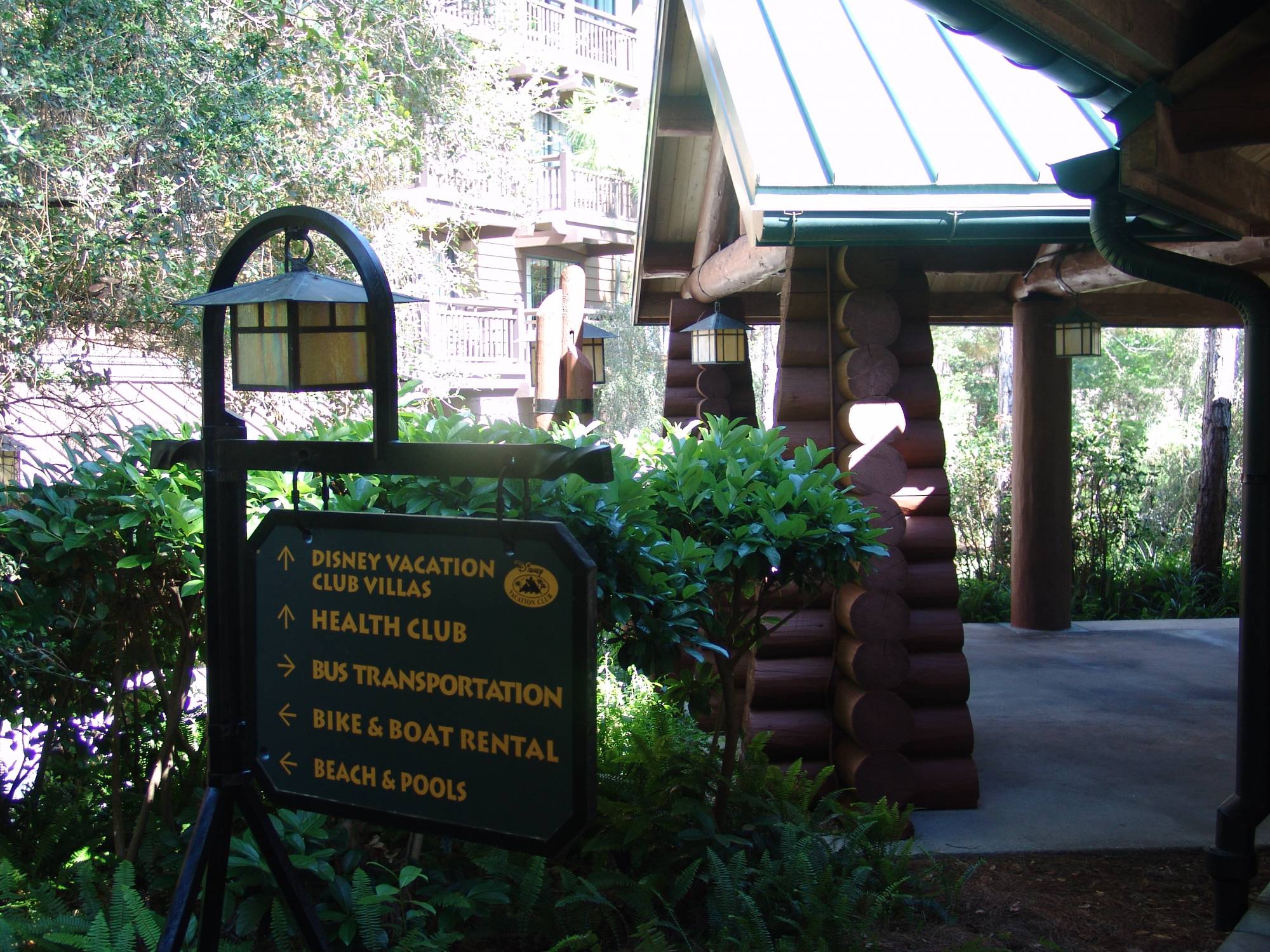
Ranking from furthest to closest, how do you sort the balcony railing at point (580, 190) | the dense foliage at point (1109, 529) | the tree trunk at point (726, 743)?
the balcony railing at point (580, 190) → the dense foliage at point (1109, 529) → the tree trunk at point (726, 743)

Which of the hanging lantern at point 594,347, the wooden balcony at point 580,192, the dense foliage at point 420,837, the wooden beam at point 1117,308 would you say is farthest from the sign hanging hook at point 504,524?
the wooden balcony at point 580,192

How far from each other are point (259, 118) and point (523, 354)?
30.8ft

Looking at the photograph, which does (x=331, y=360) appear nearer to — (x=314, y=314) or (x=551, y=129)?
(x=314, y=314)

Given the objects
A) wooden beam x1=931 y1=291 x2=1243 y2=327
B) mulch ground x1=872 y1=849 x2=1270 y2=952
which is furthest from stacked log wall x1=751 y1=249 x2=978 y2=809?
wooden beam x1=931 y1=291 x2=1243 y2=327

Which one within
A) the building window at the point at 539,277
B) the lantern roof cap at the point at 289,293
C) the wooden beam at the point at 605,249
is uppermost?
the wooden beam at the point at 605,249

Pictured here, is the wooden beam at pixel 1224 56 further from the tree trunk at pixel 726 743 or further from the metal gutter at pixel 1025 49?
the tree trunk at pixel 726 743

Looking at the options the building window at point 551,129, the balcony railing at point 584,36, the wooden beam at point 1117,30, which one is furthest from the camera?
the building window at point 551,129

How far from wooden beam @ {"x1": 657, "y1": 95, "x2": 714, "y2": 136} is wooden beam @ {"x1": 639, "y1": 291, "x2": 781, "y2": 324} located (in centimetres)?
228

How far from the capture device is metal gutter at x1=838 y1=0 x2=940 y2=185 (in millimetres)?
5051

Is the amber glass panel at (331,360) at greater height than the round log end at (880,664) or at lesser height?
greater

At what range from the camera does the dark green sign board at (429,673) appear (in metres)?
1.68

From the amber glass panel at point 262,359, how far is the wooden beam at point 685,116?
221 inches

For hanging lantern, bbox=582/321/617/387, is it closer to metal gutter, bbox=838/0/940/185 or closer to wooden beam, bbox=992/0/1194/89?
metal gutter, bbox=838/0/940/185

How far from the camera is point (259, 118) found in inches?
365
